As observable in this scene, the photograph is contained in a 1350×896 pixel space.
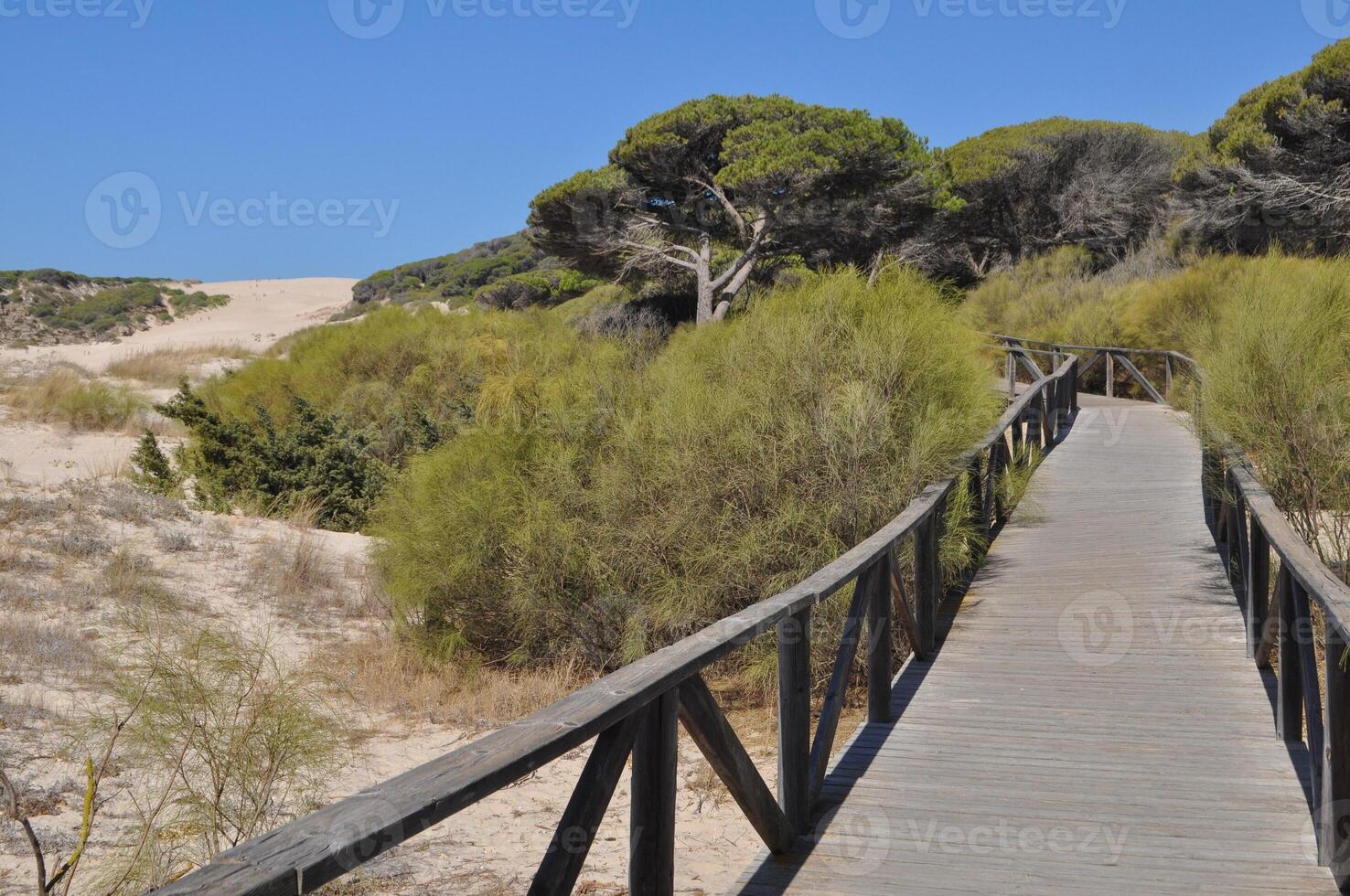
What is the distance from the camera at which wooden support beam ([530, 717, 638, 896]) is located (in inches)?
97.3

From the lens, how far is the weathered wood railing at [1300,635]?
355 cm

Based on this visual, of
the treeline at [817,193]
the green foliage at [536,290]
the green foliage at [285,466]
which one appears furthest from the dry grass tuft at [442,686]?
the green foliage at [536,290]

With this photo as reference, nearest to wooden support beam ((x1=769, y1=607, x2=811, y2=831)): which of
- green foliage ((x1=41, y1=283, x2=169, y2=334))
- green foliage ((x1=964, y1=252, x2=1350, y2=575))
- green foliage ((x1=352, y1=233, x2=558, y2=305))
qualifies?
green foliage ((x1=964, y1=252, x2=1350, y2=575))

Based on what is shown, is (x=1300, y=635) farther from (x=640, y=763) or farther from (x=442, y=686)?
(x=442, y=686)

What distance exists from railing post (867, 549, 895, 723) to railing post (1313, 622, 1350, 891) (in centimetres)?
213

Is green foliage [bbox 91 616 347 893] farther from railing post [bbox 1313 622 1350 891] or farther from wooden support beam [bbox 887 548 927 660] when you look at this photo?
railing post [bbox 1313 622 1350 891]

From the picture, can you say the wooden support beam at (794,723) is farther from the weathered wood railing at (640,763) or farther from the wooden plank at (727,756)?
the wooden plank at (727,756)

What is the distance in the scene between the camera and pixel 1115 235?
112 ft

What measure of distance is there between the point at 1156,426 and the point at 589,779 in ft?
Answer: 49.8

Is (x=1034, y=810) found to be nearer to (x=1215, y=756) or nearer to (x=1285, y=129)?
(x=1215, y=756)

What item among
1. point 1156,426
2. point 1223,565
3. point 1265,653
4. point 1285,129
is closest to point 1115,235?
point 1285,129

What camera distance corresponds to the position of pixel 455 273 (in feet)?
181

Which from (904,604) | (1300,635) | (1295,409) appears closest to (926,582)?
(904,604)

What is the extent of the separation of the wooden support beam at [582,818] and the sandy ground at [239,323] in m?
26.3
